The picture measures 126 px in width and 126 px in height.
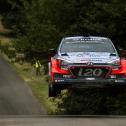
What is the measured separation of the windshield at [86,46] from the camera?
2106cm

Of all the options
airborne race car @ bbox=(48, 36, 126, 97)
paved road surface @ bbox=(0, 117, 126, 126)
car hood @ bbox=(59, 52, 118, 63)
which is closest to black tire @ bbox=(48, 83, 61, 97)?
A: airborne race car @ bbox=(48, 36, 126, 97)

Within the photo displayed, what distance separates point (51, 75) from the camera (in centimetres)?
2003

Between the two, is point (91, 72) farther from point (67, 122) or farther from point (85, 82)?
point (67, 122)

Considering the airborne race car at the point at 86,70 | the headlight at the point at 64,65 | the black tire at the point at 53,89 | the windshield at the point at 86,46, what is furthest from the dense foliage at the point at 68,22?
the headlight at the point at 64,65

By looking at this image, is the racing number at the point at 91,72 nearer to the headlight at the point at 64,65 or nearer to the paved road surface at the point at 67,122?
the headlight at the point at 64,65

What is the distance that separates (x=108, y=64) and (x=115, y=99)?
10.6m

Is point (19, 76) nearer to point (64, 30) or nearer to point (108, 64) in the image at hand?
point (64, 30)

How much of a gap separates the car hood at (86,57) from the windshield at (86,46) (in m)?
0.64

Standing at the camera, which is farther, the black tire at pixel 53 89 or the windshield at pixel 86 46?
the windshield at pixel 86 46

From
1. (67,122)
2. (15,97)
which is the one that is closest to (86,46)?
(67,122)

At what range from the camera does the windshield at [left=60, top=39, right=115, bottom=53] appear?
21.1 metres

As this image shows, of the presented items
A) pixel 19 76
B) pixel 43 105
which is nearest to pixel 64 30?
pixel 43 105

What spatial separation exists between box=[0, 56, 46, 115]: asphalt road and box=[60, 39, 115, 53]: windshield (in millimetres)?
12566

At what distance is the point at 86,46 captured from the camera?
21.4m
